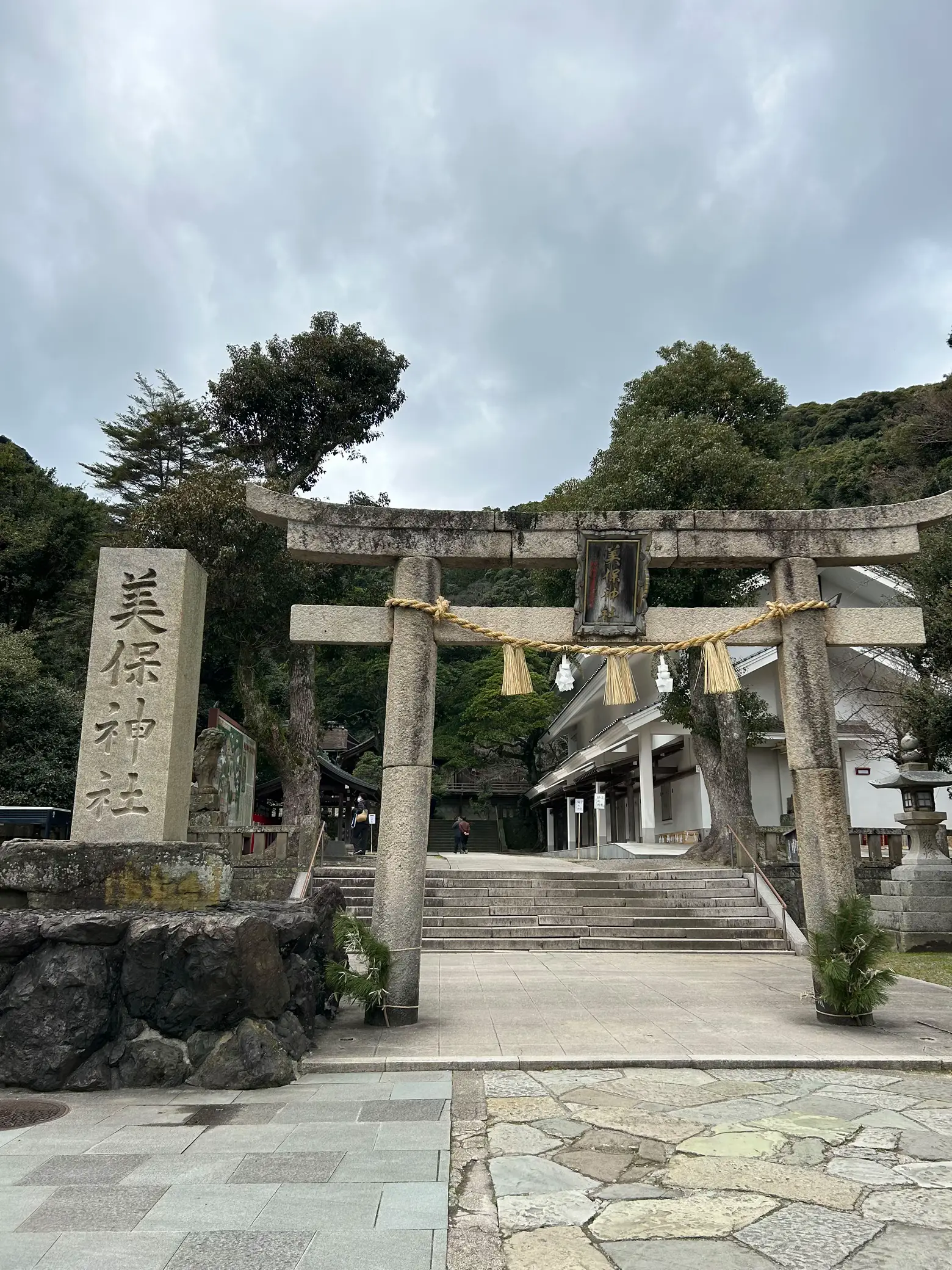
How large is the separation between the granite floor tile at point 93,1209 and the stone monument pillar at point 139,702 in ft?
9.62

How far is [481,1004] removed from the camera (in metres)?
8.32

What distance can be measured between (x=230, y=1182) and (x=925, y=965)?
1107 centimetres

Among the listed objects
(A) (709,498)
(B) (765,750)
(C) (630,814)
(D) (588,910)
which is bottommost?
(D) (588,910)

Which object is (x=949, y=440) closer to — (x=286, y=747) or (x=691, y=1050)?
(x=286, y=747)

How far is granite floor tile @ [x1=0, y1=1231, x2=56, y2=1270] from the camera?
9.63 ft

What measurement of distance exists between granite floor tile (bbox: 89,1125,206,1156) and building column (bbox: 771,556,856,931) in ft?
18.0

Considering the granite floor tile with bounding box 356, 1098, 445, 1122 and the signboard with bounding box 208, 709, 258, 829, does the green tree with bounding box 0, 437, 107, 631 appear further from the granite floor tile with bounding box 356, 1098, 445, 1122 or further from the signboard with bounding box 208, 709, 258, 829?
the granite floor tile with bounding box 356, 1098, 445, 1122

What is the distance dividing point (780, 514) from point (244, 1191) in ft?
23.7

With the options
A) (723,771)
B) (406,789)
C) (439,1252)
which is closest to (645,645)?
(406,789)

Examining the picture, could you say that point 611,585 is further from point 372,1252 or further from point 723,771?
point 723,771

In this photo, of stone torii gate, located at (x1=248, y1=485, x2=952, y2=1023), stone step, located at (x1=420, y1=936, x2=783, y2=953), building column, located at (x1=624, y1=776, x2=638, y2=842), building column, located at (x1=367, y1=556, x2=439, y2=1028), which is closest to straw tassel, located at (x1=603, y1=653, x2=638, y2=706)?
stone torii gate, located at (x1=248, y1=485, x2=952, y2=1023)

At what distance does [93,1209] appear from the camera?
3.42 m

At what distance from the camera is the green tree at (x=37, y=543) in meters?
25.6

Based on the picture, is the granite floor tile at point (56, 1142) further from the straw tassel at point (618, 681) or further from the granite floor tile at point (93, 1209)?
the straw tassel at point (618, 681)
